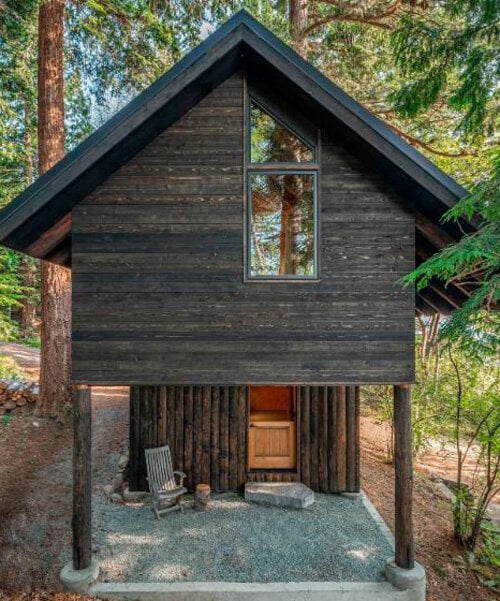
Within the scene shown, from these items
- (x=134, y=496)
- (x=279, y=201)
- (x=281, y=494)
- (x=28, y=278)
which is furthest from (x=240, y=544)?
(x=28, y=278)

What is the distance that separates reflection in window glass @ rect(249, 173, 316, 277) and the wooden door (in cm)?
358

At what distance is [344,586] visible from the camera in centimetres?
423

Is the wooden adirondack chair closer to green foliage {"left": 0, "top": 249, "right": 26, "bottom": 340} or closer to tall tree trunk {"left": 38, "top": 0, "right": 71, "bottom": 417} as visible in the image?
tall tree trunk {"left": 38, "top": 0, "right": 71, "bottom": 417}

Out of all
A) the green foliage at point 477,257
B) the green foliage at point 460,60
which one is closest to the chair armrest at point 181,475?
the green foliage at point 477,257

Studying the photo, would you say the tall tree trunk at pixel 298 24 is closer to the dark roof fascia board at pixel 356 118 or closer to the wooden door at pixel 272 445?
the dark roof fascia board at pixel 356 118

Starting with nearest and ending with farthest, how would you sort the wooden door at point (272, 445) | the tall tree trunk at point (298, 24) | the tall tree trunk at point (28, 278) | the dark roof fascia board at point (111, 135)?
1. the dark roof fascia board at point (111, 135)
2. the wooden door at point (272, 445)
3. the tall tree trunk at point (298, 24)
4. the tall tree trunk at point (28, 278)

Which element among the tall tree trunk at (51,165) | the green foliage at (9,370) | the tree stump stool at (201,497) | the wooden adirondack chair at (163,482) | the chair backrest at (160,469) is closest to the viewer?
the wooden adirondack chair at (163,482)

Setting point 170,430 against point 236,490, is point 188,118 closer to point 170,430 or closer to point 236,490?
point 170,430

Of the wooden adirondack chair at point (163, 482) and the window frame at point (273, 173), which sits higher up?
the window frame at point (273, 173)

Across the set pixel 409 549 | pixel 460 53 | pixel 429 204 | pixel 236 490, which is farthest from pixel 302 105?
pixel 236 490

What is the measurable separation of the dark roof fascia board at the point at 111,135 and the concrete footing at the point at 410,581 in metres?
5.64

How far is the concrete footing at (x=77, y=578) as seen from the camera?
404cm

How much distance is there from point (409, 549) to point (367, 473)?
133 inches

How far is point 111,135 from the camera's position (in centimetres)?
380
